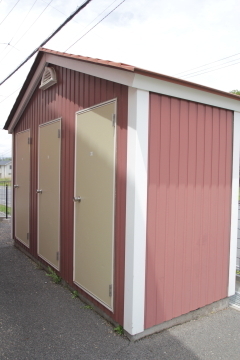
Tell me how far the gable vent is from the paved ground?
9.14 ft

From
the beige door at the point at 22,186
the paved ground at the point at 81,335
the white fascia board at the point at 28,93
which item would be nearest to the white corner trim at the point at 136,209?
the paved ground at the point at 81,335

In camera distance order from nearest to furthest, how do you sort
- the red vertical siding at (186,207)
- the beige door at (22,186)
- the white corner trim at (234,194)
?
1. the red vertical siding at (186,207)
2. the white corner trim at (234,194)
3. the beige door at (22,186)

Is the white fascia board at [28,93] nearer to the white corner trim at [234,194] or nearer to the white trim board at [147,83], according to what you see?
the white trim board at [147,83]

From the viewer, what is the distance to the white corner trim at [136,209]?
2.49 meters

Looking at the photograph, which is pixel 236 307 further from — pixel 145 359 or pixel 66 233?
pixel 66 233

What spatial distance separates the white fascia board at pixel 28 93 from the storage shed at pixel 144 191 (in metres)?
0.61

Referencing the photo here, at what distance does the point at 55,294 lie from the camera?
355 centimetres

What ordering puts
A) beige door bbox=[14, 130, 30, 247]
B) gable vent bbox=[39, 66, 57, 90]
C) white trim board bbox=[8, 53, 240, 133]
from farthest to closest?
beige door bbox=[14, 130, 30, 247]
gable vent bbox=[39, 66, 57, 90]
white trim board bbox=[8, 53, 240, 133]

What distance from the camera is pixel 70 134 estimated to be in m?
3.67

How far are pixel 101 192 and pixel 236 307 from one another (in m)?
2.03

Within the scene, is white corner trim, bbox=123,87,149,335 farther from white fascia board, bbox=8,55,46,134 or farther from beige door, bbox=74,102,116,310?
white fascia board, bbox=8,55,46,134

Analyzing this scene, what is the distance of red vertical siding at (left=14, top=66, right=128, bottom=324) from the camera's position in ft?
8.77

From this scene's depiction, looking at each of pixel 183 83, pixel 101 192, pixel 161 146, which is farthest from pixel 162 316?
pixel 183 83

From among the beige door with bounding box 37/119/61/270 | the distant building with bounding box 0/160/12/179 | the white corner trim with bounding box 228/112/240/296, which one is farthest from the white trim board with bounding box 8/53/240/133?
the distant building with bounding box 0/160/12/179
